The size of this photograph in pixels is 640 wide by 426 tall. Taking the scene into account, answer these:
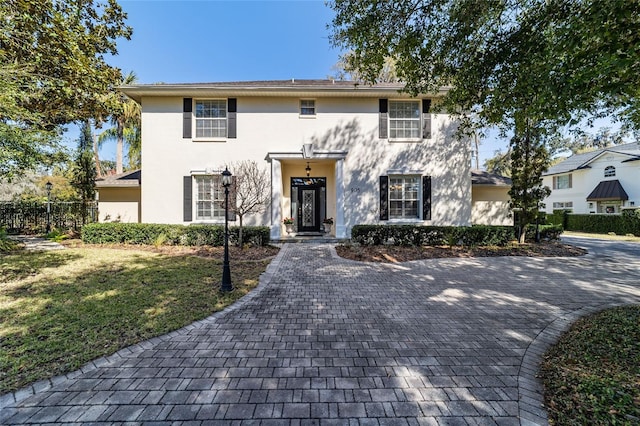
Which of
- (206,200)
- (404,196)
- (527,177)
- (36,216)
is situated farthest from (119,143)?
(527,177)

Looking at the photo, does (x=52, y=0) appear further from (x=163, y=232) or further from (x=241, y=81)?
(x=163, y=232)

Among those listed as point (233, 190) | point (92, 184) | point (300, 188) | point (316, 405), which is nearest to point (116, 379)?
point (316, 405)

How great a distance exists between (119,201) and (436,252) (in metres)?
14.1

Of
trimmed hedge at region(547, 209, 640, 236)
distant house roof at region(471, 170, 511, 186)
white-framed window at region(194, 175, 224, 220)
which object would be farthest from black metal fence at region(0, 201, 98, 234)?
trimmed hedge at region(547, 209, 640, 236)

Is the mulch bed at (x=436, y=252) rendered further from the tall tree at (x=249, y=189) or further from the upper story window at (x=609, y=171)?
the upper story window at (x=609, y=171)

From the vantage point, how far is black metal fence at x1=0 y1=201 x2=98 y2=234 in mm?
14109

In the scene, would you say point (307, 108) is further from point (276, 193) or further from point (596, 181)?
point (596, 181)

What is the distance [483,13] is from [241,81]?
11672 mm

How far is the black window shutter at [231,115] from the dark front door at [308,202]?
3.41 metres

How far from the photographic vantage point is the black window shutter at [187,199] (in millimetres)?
11234

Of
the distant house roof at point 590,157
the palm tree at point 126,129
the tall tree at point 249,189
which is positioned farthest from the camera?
the distant house roof at point 590,157

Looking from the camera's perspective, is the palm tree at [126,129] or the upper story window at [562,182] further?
the upper story window at [562,182]

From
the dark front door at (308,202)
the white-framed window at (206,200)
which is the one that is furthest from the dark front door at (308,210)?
the white-framed window at (206,200)

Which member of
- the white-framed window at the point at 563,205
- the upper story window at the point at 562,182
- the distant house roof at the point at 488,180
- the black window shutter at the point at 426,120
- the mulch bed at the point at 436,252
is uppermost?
the black window shutter at the point at 426,120
